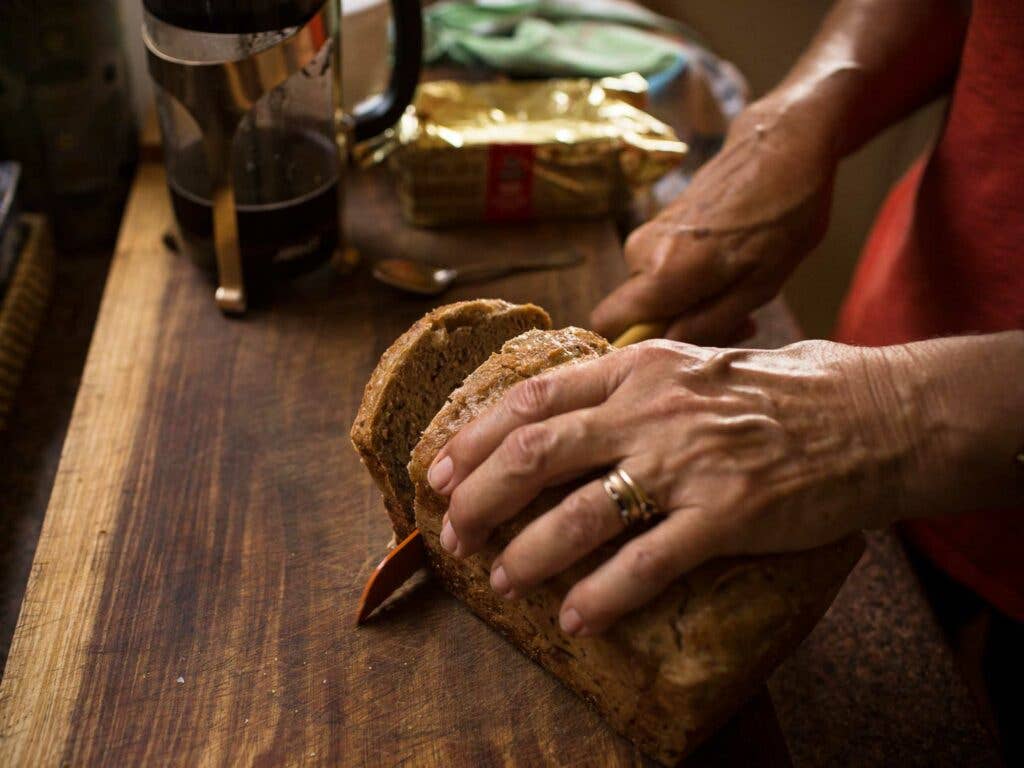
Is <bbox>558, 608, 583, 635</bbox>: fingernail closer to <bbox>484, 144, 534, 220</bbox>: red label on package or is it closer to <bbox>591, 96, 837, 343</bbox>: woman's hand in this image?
<bbox>591, 96, 837, 343</bbox>: woman's hand

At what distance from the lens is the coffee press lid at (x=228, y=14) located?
1205 mm

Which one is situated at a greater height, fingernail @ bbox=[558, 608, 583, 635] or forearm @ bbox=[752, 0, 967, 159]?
forearm @ bbox=[752, 0, 967, 159]

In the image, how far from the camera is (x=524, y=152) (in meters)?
1.57

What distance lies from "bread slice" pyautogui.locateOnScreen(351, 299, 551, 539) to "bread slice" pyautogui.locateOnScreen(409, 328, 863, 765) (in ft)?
0.25

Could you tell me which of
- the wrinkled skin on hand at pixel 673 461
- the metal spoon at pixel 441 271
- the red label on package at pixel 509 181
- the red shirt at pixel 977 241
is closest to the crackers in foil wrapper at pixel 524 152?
the red label on package at pixel 509 181

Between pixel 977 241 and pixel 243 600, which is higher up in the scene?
pixel 977 241

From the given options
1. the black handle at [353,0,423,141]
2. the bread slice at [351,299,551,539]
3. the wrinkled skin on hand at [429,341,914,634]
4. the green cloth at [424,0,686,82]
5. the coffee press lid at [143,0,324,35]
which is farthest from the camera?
the green cloth at [424,0,686,82]

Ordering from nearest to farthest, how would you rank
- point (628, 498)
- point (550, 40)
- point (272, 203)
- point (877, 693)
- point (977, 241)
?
point (628, 498)
point (877, 693)
point (977, 241)
point (272, 203)
point (550, 40)

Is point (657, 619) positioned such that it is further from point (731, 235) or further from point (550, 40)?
point (550, 40)

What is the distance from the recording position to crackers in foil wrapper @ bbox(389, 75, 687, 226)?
157 cm

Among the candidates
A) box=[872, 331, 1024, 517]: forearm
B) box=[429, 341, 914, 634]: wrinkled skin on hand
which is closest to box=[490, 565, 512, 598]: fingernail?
box=[429, 341, 914, 634]: wrinkled skin on hand

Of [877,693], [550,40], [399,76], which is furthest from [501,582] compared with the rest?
[550,40]

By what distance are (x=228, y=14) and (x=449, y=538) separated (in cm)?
77

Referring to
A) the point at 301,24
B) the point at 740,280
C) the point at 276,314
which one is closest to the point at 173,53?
the point at 301,24
